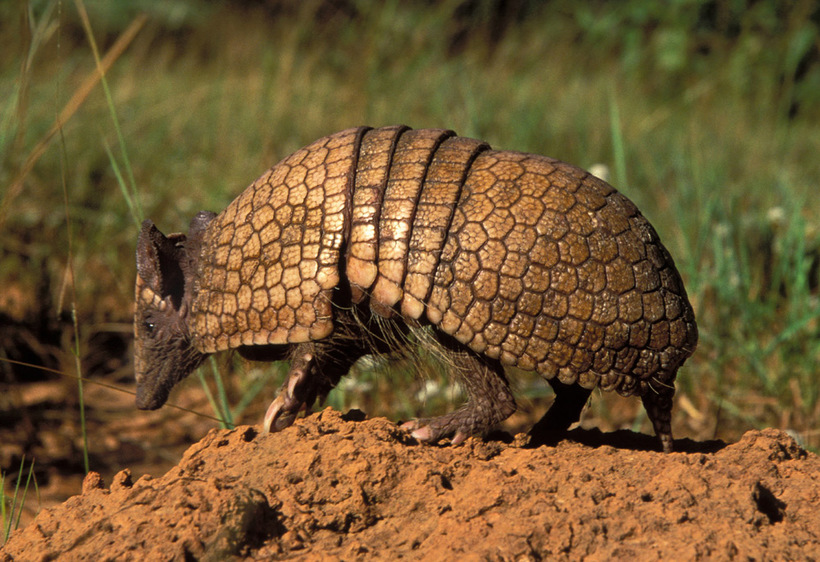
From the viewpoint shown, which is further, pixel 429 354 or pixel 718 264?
pixel 718 264

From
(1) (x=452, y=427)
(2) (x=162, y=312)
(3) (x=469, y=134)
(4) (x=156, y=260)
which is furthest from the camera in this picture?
(3) (x=469, y=134)

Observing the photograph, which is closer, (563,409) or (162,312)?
(563,409)

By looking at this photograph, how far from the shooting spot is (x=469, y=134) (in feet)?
19.2

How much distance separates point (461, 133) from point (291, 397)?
3.70 m

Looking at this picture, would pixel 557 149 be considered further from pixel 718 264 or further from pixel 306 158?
pixel 306 158

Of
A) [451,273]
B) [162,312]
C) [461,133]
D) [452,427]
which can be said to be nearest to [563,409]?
[452,427]

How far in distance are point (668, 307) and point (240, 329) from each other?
54.5 inches

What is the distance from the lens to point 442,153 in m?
2.84

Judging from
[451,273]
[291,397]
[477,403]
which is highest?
[451,273]

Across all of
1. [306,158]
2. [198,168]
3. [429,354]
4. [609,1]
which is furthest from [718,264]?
[609,1]

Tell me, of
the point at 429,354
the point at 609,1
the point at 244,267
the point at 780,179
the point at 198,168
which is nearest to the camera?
the point at 244,267

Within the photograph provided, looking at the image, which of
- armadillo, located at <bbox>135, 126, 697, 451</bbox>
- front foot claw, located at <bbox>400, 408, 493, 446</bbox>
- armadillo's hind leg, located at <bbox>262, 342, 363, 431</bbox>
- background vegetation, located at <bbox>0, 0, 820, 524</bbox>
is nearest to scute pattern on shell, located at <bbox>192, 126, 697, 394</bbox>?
armadillo, located at <bbox>135, 126, 697, 451</bbox>

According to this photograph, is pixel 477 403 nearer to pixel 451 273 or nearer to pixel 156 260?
pixel 451 273

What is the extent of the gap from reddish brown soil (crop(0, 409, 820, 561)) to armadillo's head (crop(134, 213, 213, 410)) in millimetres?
685
